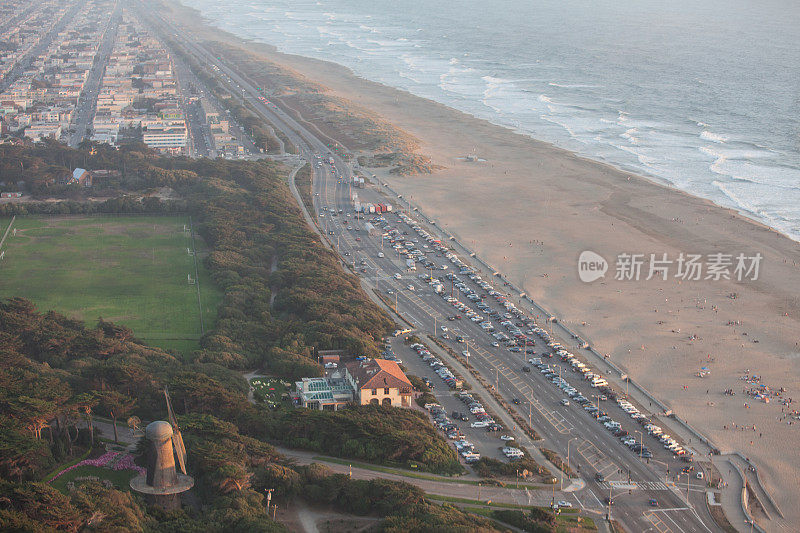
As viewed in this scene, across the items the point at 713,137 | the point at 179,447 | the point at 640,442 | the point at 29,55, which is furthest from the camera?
the point at 29,55

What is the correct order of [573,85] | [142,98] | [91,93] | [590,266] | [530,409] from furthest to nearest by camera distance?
[91,93], [573,85], [142,98], [590,266], [530,409]

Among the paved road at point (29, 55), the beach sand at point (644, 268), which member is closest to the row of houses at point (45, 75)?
the paved road at point (29, 55)

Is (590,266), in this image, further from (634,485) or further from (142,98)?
(142,98)

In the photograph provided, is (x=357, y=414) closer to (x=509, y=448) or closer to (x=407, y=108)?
(x=509, y=448)

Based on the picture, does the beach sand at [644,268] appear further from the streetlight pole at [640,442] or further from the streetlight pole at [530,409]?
the streetlight pole at [530,409]

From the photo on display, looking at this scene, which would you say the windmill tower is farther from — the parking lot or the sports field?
the sports field

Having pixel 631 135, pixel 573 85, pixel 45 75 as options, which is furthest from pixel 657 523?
pixel 45 75
